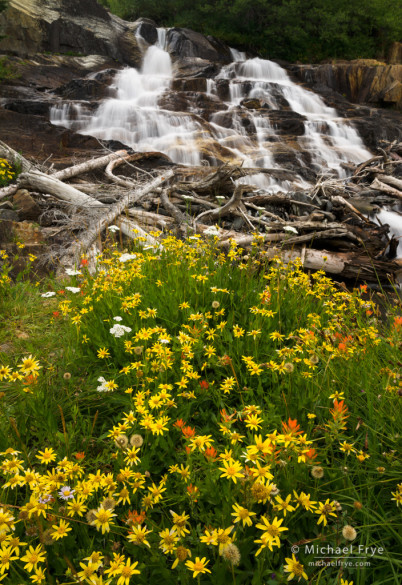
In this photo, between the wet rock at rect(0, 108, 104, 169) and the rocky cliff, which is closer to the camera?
the wet rock at rect(0, 108, 104, 169)

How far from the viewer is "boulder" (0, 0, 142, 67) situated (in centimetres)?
2146

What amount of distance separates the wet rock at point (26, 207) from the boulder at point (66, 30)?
808 inches

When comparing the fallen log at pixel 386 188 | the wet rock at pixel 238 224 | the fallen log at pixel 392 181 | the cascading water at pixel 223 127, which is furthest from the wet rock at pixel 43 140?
the fallen log at pixel 392 181

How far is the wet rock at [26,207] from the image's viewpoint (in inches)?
243

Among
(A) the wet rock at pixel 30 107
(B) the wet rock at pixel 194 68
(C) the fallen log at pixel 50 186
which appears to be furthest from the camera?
(B) the wet rock at pixel 194 68

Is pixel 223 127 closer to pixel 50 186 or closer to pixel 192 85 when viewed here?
pixel 192 85

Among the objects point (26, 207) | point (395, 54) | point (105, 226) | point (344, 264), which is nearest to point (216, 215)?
point (105, 226)

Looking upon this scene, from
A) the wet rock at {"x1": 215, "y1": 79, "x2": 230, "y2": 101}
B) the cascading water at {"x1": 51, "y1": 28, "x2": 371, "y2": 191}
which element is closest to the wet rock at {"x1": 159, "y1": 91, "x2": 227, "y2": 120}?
the cascading water at {"x1": 51, "y1": 28, "x2": 371, "y2": 191}

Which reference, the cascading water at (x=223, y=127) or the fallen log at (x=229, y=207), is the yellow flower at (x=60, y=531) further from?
the cascading water at (x=223, y=127)

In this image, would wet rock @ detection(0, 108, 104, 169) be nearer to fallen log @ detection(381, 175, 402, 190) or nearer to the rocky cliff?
the rocky cliff

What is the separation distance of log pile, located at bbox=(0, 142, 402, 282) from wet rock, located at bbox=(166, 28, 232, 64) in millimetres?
21167

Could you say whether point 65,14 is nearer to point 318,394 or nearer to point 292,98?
point 292,98

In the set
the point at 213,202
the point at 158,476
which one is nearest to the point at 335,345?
the point at 158,476

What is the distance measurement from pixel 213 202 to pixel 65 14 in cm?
2630
